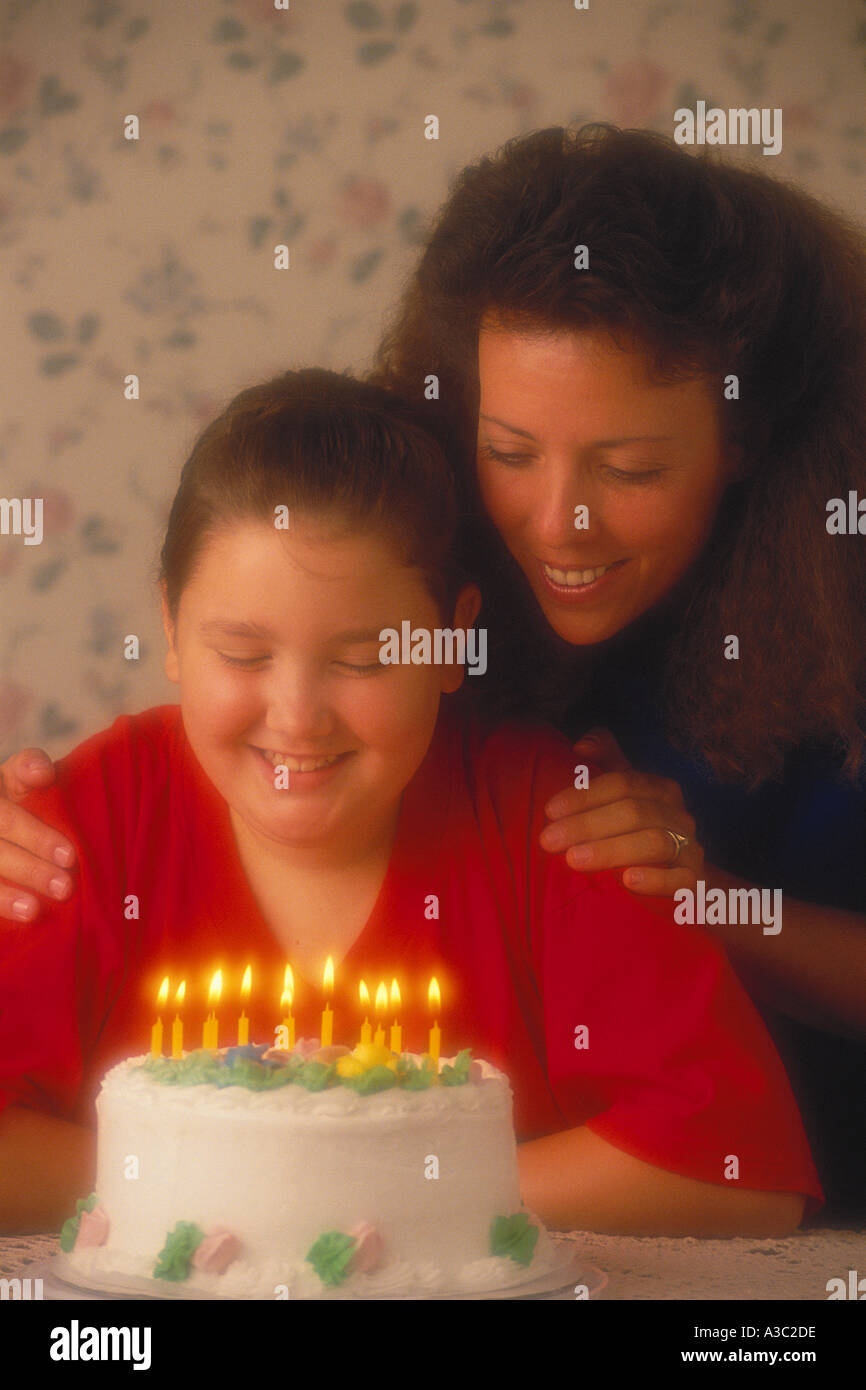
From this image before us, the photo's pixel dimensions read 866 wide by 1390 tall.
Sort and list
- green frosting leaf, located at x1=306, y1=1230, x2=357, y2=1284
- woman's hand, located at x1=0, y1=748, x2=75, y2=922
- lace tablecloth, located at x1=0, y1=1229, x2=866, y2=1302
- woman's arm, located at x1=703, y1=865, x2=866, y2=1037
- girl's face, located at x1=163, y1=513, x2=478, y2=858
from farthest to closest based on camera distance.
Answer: woman's arm, located at x1=703, y1=865, x2=866, y2=1037, woman's hand, located at x1=0, y1=748, x2=75, y2=922, girl's face, located at x1=163, y1=513, x2=478, y2=858, lace tablecloth, located at x1=0, y1=1229, x2=866, y2=1302, green frosting leaf, located at x1=306, y1=1230, x2=357, y2=1284

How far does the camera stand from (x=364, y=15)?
1.84m

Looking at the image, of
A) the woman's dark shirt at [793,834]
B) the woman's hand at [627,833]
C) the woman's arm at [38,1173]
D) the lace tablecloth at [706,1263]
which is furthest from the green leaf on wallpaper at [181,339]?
the lace tablecloth at [706,1263]

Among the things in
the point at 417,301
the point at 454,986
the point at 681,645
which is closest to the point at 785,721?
the point at 681,645

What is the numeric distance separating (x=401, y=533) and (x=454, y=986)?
0.42 meters

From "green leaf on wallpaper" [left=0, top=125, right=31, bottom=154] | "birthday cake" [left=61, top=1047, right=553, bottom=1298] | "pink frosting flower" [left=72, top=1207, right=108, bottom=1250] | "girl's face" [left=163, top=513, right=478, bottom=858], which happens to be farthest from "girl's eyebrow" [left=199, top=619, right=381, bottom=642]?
"green leaf on wallpaper" [left=0, top=125, right=31, bottom=154]

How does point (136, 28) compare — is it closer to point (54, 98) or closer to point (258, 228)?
point (54, 98)

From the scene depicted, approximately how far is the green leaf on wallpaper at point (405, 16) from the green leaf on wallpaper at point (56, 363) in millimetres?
580

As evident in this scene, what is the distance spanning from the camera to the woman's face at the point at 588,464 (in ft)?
4.30

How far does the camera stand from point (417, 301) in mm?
1542

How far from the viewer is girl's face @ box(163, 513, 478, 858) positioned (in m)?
1.16

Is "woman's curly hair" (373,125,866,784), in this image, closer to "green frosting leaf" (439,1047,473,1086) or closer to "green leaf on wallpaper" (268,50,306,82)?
"green leaf on wallpaper" (268,50,306,82)

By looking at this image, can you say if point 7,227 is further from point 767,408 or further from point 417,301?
point 767,408

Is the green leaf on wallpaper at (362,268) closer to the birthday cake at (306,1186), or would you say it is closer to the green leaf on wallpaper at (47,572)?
the green leaf on wallpaper at (47,572)

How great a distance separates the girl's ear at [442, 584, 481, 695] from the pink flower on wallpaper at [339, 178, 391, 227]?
2.39 feet
